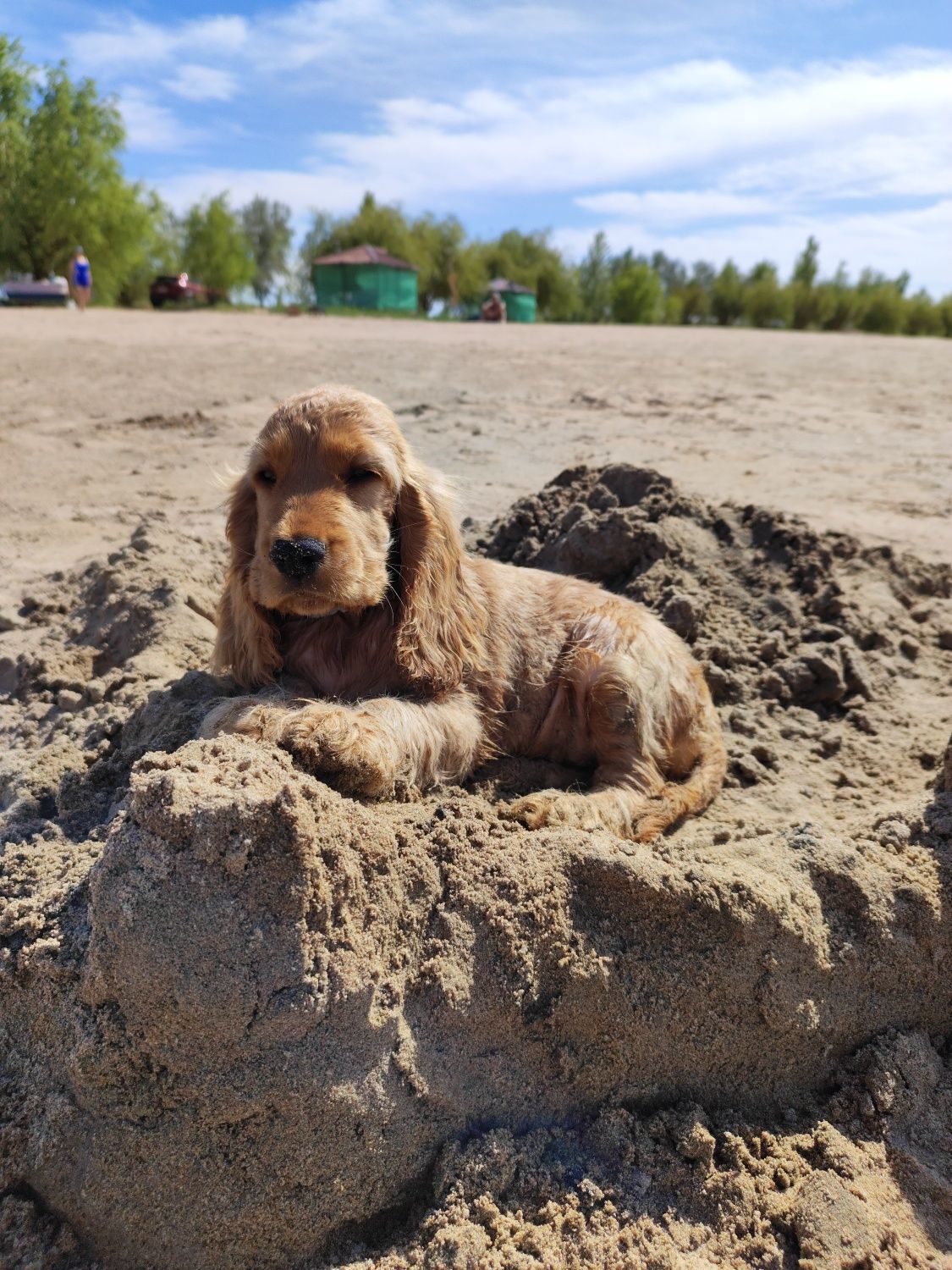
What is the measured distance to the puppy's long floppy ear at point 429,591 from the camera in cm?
398

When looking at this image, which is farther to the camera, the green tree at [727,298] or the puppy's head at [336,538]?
the green tree at [727,298]

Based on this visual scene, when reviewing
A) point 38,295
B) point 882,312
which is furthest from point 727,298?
point 38,295

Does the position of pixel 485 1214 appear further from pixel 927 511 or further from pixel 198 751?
pixel 927 511

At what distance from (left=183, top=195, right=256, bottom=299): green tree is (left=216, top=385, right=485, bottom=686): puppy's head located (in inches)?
3102

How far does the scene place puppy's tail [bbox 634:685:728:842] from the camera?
4.22 meters

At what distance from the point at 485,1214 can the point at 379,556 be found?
2289mm

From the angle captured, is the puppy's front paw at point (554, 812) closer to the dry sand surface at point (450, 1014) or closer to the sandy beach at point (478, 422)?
the dry sand surface at point (450, 1014)

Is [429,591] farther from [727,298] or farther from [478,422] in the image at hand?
[727,298]

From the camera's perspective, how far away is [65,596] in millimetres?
6273

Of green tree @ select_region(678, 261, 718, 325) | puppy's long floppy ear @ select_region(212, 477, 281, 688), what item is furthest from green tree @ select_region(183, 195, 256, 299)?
puppy's long floppy ear @ select_region(212, 477, 281, 688)

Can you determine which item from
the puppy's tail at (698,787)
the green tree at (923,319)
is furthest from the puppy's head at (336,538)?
the green tree at (923,319)

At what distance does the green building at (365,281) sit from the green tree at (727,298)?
25.5 meters

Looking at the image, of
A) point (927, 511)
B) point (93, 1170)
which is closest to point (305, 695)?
point (93, 1170)

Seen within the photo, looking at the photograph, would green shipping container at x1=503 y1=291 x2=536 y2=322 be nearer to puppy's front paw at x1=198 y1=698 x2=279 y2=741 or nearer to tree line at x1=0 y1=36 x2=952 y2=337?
tree line at x1=0 y1=36 x2=952 y2=337
